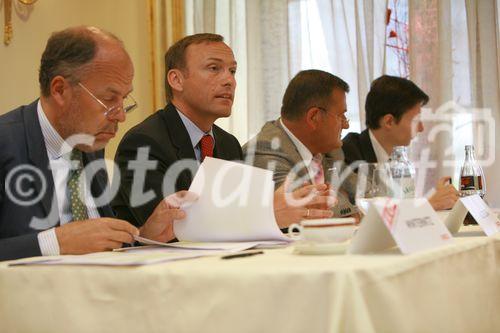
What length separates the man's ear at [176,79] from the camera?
2752 millimetres

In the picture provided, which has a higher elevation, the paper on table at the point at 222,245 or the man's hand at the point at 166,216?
the man's hand at the point at 166,216

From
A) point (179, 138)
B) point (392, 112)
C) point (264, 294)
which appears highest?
point (392, 112)

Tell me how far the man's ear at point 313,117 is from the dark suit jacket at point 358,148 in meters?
0.56

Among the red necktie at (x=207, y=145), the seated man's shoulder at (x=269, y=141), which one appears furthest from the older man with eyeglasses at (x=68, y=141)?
the seated man's shoulder at (x=269, y=141)

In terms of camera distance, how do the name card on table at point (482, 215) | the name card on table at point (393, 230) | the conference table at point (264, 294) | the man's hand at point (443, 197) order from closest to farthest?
the conference table at point (264, 294), the name card on table at point (393, 230), the name card on table at point (482, 215), the man's hand at point (443, 197)

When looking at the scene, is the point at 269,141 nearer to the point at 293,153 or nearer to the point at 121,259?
the point at 293,153

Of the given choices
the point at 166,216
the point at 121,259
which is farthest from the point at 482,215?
the point at 121,259

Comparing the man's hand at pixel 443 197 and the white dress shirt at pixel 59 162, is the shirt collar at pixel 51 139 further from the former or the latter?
the man's hand at pixel 443 197

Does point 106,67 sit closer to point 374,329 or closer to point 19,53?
point 374,329

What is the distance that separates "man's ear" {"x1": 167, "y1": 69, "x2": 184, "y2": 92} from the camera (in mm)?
2752

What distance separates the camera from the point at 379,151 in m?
3.73

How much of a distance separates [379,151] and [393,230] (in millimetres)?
2662

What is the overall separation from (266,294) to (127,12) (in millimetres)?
3816

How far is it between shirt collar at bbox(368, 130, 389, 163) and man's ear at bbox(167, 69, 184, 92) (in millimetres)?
1359
